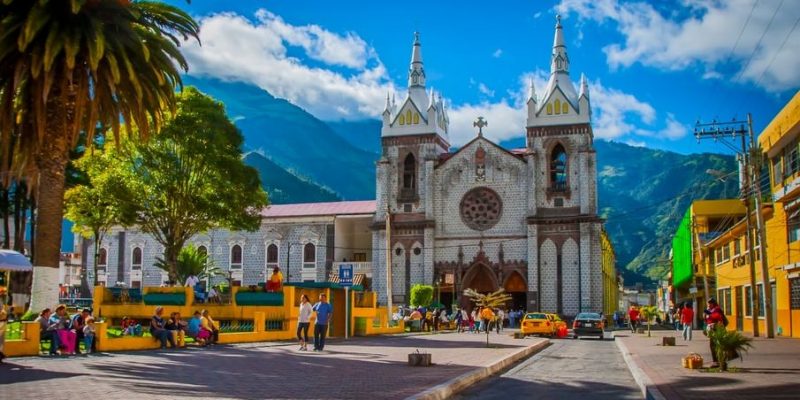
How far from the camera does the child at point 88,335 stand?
2009 cm

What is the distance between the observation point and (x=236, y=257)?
70.9 metres

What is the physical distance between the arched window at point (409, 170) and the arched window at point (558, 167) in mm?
10698

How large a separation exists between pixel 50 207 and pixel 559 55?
5107 cm

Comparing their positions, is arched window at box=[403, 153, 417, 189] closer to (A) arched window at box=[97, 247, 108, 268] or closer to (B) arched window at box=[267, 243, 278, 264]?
(B) arched window at box=[267, 243, 278, 264]

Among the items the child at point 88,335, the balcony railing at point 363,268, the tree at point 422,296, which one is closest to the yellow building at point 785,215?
the child at point 88,335

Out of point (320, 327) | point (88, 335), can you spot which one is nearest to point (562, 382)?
point (320, 327)

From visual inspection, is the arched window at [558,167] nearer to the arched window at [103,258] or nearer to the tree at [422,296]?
the tree at [422,296]

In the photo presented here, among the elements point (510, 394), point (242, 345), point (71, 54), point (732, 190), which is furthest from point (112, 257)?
point (732, 190)

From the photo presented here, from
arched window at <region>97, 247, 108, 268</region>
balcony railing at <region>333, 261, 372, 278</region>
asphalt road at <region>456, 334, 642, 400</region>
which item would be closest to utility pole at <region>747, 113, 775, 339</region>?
asphalt road at <region>456, 334, 642, 400</region>

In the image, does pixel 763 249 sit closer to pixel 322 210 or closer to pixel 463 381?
pixel 463 381

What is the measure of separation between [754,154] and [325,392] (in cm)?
2636

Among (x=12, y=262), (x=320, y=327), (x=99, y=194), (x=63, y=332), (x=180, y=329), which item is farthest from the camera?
(x=99, y=194)

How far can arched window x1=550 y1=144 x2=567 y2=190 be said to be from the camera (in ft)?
205

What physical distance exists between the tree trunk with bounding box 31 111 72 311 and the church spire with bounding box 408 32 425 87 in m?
50.1
